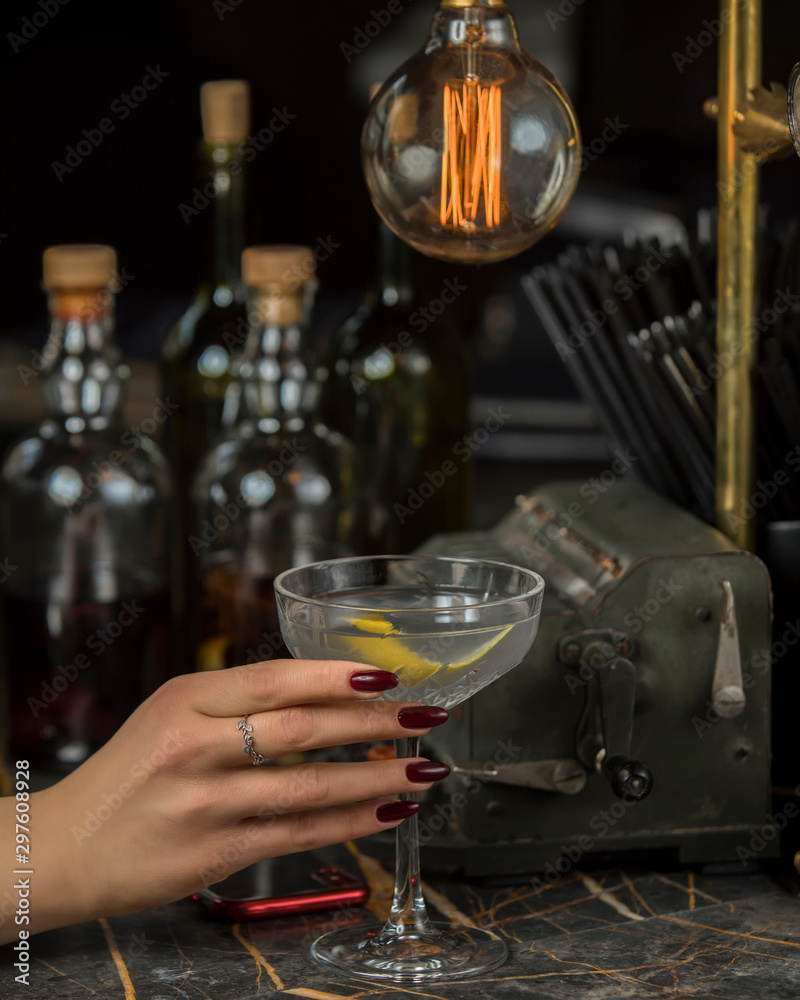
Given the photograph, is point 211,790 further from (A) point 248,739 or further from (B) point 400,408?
(B) point 400,408

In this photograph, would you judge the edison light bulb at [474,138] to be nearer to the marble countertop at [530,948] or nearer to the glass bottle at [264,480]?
the glass bottle at [264,480]

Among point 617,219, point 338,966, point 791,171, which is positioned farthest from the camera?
point 617,219

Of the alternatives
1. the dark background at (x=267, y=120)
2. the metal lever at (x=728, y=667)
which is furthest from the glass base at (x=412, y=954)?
the dark background at (x=267, y=120)

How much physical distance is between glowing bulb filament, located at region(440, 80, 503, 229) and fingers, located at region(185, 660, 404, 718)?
0.34 metres

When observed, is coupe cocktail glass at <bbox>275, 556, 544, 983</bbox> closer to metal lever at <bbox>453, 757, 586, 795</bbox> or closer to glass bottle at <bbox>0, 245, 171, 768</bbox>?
metal lever at <bbox>453, 757, 586, 795</bbox>

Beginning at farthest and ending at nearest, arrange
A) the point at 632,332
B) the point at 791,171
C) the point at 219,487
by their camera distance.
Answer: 1. the point at 791,171
2. the point at 219,487
3. the point at 632,332

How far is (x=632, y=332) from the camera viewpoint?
1076 mm

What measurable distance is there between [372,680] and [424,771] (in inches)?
3.0

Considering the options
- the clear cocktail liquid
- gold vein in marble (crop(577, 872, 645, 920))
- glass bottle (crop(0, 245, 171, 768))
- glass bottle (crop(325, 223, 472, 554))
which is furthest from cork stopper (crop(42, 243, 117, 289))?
gold vein in marble (crop(577, 872, 645, 920))

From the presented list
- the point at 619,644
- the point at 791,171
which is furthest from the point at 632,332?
the point at 791,171

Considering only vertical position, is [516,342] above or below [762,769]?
above

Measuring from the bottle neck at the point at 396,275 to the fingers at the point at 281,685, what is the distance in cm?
72

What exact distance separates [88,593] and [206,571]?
0.11 metres

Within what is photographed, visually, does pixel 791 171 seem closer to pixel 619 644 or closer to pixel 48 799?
pixel 619 644
